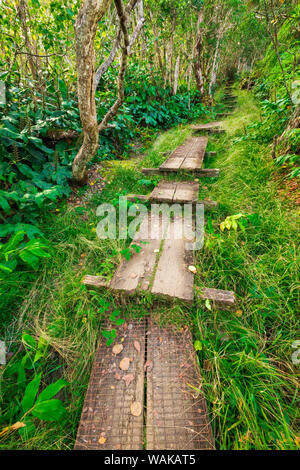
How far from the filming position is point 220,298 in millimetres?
1538

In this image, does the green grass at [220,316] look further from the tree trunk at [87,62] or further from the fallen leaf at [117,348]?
the tree trunk at [87,62]

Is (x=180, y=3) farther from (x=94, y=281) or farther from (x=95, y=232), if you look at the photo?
(x=94, y=281)

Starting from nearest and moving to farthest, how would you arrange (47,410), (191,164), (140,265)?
1. (47,410)
2. (140,265)
3. (191,164)

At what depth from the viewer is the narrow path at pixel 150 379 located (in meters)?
1.03

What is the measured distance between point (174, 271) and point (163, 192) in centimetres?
145

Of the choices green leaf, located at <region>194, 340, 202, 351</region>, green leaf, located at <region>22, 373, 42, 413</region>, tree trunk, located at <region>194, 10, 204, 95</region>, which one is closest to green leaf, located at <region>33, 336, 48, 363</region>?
green leaf, located at <region>22, 373, 42, 413</region>

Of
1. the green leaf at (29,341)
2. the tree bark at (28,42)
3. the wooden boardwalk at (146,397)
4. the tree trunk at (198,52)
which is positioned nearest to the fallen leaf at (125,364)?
the wooden boardwalk at (146,397)

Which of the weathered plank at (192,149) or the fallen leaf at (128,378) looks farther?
the weathered plank at (192,149)

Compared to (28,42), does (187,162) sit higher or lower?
lower

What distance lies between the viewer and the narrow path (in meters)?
1.03

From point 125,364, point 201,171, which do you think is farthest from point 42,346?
point 201,171

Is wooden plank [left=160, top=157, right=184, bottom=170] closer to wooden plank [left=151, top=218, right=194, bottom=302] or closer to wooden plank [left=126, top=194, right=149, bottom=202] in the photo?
wooden plank [left=126, top=194, right=149, bottom=202]

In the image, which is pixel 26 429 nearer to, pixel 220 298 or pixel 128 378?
pixel 128 378
